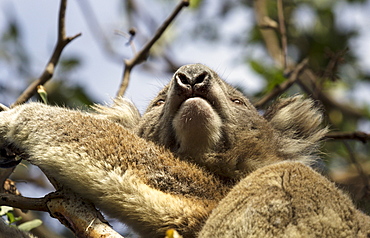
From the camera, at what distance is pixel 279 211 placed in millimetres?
3625

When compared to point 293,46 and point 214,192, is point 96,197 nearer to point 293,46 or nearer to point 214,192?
point 214,192

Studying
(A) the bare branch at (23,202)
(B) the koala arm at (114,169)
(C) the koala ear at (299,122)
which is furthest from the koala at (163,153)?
(C) the koala ear at (299,122)

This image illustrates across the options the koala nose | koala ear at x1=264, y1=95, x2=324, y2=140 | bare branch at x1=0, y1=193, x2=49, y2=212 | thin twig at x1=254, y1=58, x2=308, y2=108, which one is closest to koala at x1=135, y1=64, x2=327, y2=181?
the koala nose

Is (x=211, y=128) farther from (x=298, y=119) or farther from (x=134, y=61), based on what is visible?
(x=134, y=61)

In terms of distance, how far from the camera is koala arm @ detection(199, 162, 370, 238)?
3549mm

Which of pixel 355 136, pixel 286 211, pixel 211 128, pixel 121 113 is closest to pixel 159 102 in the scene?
pixel 121 113

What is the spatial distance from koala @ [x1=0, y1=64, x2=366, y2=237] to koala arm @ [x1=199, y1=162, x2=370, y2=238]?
3 centimetres

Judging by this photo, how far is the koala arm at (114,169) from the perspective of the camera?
4.12m

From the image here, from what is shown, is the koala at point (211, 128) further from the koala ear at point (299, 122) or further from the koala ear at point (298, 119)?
the koala ear at point (298, 119)

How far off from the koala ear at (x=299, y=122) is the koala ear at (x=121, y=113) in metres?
1.59

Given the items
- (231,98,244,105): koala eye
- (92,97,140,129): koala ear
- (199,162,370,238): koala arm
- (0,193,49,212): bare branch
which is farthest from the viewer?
(92,97,140,129): koala ear

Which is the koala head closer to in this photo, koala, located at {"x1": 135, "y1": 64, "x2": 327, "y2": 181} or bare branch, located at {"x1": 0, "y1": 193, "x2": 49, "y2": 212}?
koala, located at {"x1": 135, "y1": 64, "x2": 327, "y2": 181}

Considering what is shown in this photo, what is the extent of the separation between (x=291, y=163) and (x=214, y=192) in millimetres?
719

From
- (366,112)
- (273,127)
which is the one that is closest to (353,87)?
(366,112)
